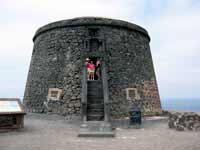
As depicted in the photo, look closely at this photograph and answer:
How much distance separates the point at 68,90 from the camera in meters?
12.8

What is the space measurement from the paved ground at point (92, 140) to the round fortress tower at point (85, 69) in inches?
106

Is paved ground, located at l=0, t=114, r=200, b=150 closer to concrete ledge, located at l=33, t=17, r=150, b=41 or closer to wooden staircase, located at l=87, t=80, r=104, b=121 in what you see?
wooden staircase, located at l=87, t=80, r=104, b=121

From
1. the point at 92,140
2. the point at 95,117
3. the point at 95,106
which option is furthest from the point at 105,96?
the point at 92,140

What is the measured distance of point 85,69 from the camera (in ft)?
40.4

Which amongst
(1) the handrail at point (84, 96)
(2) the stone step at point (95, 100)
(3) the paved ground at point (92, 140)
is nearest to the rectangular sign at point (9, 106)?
(3) the paved ground at point (92, 140)

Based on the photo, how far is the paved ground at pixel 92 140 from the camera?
7004 millimetres

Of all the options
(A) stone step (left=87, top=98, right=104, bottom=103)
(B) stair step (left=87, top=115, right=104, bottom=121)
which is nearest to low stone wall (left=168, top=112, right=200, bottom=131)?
(B) stair step (left=87, top=115, right=104, bottom=121)

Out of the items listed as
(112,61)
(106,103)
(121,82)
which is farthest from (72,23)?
(106,103)

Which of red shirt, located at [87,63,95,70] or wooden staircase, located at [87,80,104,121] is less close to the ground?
red shirt, located at [87,63,95,70]

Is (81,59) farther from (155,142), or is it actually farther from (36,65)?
(155,142)

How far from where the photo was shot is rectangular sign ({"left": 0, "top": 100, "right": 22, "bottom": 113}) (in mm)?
9616

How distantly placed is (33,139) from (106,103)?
3288 millimetres

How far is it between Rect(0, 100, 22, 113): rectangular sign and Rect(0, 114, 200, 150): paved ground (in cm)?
77

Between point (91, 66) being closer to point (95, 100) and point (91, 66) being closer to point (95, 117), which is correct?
point (95, 100)
